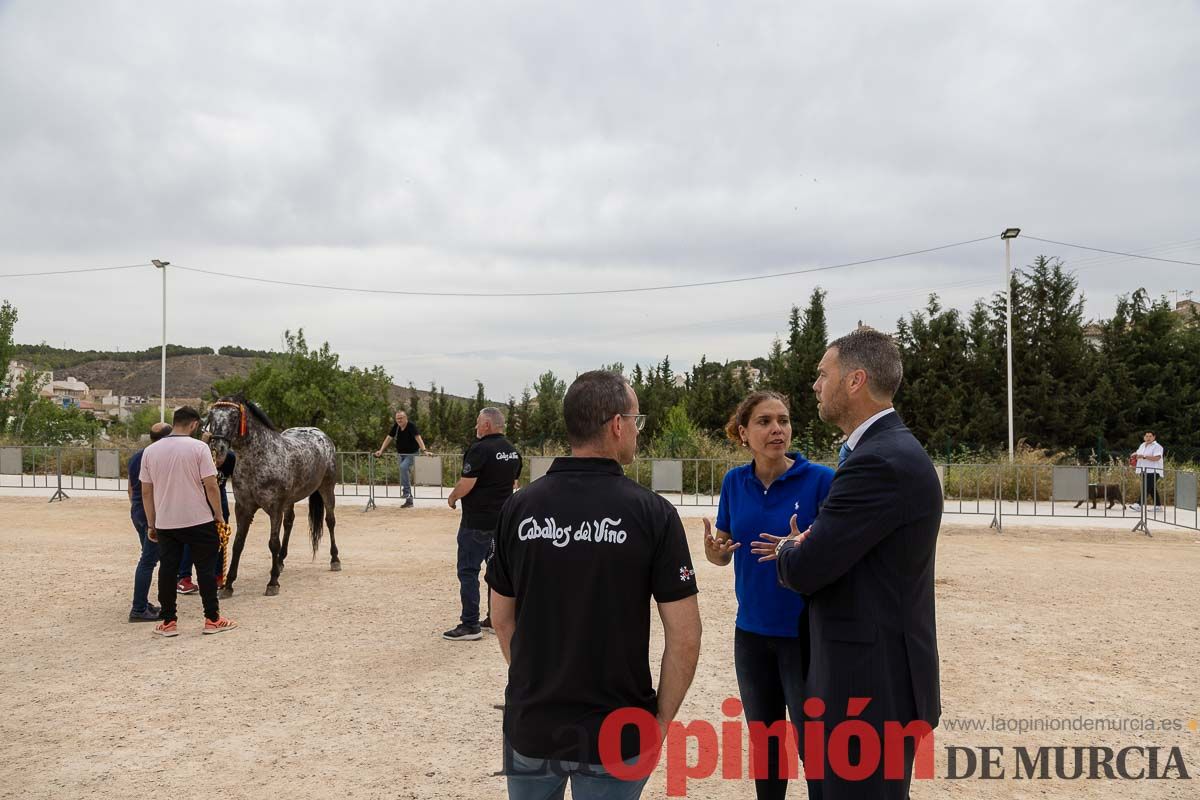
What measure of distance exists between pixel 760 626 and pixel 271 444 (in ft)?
23.5

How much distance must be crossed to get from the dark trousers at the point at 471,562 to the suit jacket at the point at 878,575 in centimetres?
456

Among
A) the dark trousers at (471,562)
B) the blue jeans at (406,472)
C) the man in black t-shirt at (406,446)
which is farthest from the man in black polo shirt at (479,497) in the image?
the blue jeans at (406,472)

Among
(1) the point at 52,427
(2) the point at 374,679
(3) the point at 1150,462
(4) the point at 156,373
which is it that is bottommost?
(2) the point at 374,679

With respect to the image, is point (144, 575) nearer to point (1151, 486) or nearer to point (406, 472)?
point (406, 472)

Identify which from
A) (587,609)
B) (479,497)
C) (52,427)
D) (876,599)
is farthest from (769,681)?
(52,427)

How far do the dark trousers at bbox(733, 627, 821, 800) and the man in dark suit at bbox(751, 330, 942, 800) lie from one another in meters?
0.88

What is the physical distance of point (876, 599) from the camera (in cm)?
239

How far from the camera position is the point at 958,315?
104ft

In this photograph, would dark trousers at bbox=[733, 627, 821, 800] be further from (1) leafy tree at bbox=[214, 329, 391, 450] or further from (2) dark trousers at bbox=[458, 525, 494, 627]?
(1) leafy tree at bbox=[214, 329, 391, 450]

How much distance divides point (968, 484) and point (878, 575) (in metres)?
17.4

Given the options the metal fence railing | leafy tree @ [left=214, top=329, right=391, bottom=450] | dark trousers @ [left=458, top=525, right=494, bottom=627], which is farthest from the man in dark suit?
leafy tree @ [left=214, top=329, right=391, bottom=450]

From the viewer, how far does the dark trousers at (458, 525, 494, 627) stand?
6.71 m

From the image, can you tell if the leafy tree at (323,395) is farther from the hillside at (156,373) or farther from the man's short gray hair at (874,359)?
the hillside at (156,373)

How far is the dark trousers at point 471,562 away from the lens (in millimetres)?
6711
